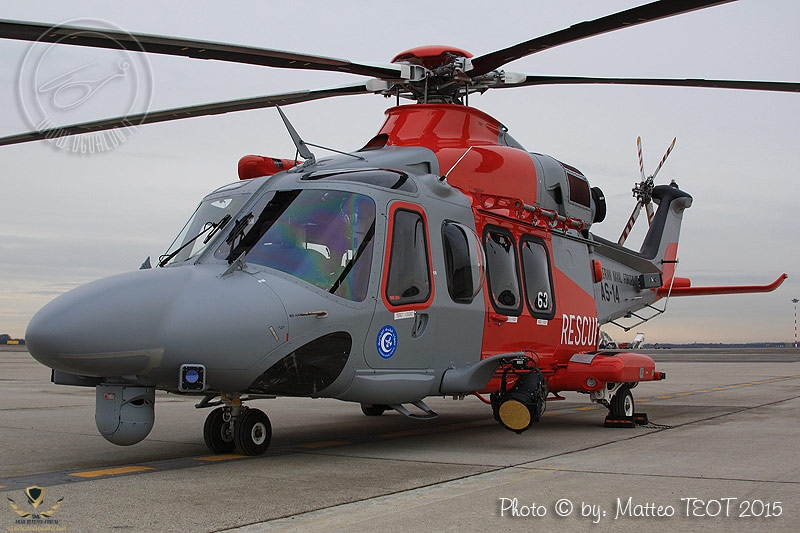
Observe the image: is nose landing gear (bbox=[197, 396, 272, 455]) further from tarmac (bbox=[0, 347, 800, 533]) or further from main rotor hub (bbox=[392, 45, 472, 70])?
main rotor hub (bbox=[392, 45, 472, 70])

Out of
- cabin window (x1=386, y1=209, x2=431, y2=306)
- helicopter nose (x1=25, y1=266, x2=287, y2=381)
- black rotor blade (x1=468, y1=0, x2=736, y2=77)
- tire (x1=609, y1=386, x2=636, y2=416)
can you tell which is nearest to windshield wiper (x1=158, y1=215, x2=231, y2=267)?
helicopter nose (x1=25, y1=266, x2=287, y2=381)

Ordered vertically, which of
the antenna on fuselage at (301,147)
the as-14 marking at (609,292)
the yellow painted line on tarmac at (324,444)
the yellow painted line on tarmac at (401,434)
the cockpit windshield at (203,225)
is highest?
the antenna on fuselage at (301,147)

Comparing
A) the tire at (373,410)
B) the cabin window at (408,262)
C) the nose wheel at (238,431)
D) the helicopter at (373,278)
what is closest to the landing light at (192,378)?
the helicopter at (373,278)

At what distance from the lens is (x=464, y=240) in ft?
28.0

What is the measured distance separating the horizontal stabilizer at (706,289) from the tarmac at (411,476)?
12.0 feet

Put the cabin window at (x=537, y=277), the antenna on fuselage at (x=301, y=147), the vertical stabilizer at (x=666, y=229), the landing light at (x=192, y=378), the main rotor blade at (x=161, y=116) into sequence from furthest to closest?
the vertical stabilizer at (x=666, y=229), the cabin window at (x=537, y=277), the main rotor blade at (x=161, y=116), the antenna on fuselage at (x=301, y=147), the landing light at (x=192, y=378)

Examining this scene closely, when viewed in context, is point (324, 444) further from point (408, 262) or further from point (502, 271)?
point (502, 271)

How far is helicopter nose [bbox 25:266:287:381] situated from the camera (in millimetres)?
5914

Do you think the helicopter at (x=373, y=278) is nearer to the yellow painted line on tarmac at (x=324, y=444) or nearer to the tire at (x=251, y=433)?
the tire at (x=251, y=433)

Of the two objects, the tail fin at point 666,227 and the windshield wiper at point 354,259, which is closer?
the windshield wiper at point 354,259

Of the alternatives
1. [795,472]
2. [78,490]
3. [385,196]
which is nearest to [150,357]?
[78,490]

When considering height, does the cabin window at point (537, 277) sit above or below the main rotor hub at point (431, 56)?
below

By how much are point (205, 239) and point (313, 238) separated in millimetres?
1100

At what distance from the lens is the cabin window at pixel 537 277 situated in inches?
381
